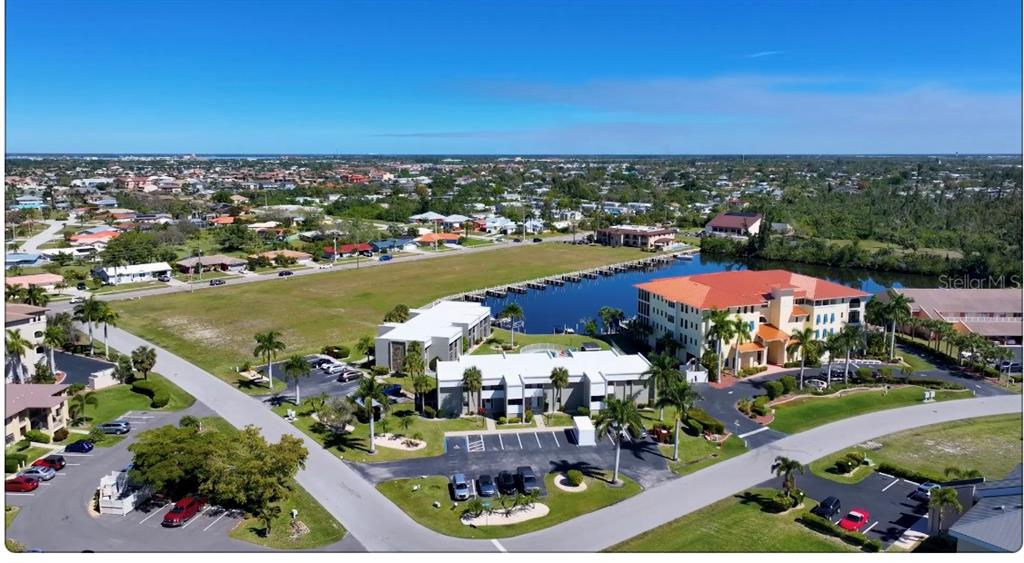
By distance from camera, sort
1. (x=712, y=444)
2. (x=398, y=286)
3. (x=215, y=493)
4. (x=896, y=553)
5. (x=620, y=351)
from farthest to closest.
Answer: (x=398, y=286) < (x=620, y=351) < (x=712, y=444) < (x=215, y=493) < (x=896, y=553)

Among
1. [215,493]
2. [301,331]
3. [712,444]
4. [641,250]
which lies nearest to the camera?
[215,493]

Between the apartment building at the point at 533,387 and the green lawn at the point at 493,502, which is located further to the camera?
the apartment building at the point at 533,387

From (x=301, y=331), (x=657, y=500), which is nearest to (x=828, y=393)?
(x=657, y=500)

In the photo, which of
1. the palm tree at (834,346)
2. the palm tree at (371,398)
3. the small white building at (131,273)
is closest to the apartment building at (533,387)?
the palm tree at (371,398)

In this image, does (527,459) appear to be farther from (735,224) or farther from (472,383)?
(735,224)

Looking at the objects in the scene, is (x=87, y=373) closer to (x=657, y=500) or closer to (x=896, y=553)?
(x=657, y=500)

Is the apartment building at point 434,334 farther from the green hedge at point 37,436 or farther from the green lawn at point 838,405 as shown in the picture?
the green lawn at point 838,405

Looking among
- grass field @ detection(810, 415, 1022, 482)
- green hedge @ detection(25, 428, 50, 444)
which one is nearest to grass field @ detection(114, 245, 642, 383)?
green hedge @ detection(25, 428, 50, 444)
